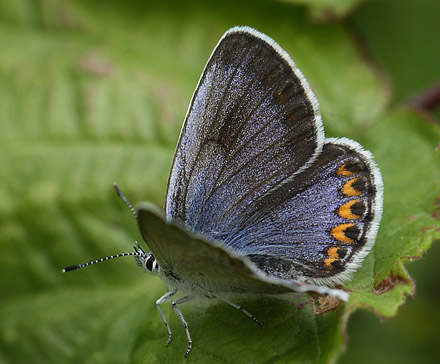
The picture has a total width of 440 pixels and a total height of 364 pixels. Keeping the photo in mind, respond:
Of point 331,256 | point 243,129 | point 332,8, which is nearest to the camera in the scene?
point 331,256

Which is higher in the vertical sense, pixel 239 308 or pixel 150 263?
pixel 150 263

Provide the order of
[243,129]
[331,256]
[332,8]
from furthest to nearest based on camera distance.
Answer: [332,8], [243,129], [331,256]

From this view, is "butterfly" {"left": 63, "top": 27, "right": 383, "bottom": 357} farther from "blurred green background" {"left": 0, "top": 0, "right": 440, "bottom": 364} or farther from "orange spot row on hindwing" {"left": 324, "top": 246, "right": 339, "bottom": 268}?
"blurred green background" {"left": 0, "top": 0, "right": 440, "bottom": 364}

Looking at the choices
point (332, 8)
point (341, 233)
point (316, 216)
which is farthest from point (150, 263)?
point (332, 8)

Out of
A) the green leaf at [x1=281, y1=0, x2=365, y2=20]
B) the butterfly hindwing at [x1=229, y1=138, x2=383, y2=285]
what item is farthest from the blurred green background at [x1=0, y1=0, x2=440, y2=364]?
the butterfly hindwing at [x1=229, y1=138, x2=383, y2=285]

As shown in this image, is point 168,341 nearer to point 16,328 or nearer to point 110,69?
point 16,328

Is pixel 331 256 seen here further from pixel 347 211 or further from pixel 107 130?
pixel 107 130

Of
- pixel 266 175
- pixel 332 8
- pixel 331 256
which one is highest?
pixel 332 8
